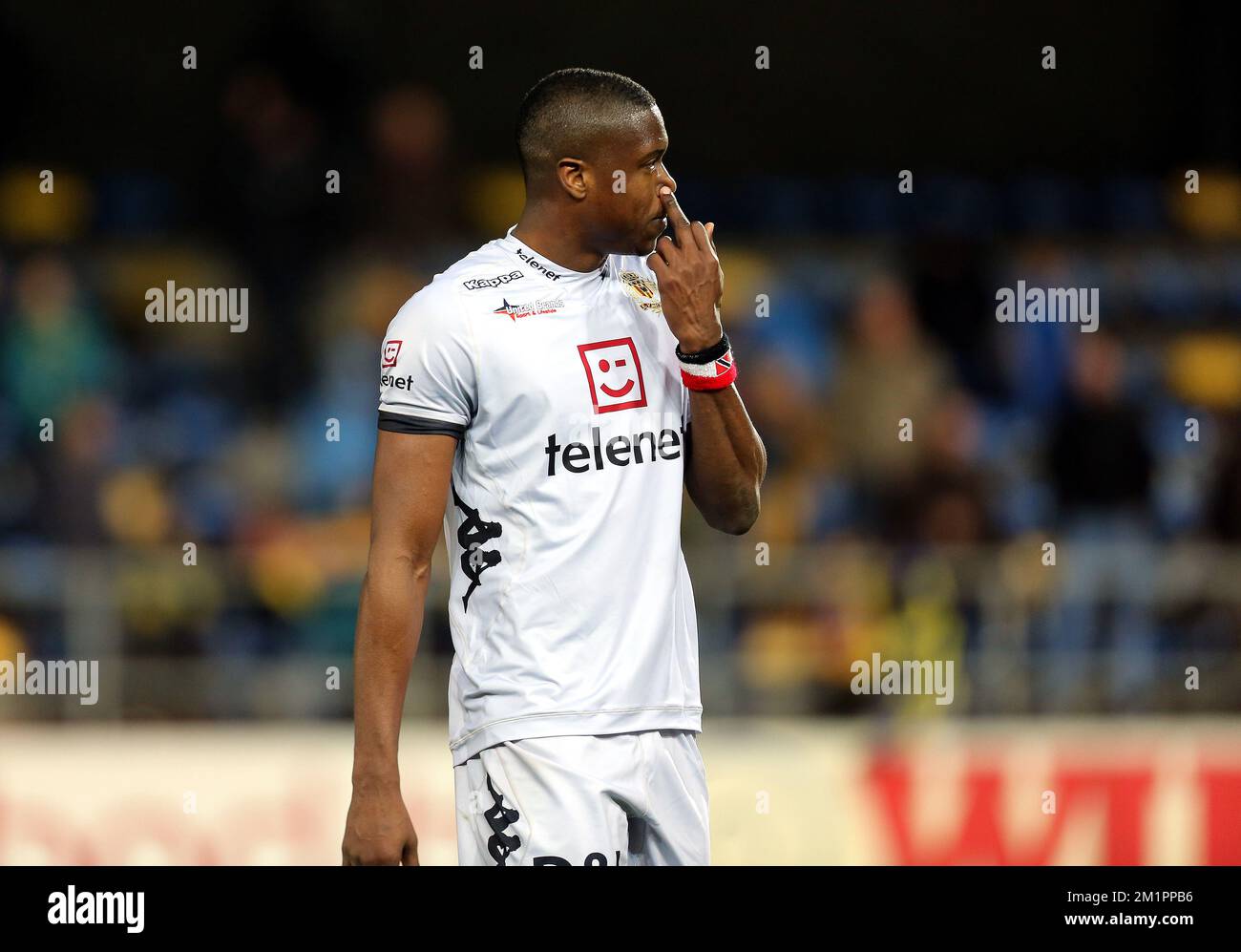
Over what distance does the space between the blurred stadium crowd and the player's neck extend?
382 centimetres

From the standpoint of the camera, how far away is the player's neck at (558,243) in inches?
137

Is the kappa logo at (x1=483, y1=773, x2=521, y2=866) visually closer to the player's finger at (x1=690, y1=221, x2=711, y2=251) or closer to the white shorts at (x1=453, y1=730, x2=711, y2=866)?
the white shorts at (x1=453, y1=730, x2=711, y2=866)

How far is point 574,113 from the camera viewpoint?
3.44m

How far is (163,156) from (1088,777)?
6.27 metres

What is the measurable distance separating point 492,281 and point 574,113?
14.1 inches

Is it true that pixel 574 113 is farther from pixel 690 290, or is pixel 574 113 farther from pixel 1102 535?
pixel 1102 535

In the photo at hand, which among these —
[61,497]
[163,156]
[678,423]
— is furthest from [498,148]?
[678,423]

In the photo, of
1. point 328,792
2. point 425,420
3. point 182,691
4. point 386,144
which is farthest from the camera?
point 386,144

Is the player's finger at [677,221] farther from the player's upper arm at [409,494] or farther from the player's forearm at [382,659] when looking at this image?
the player's forearm at [382,659]

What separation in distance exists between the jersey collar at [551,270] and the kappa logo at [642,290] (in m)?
0.06

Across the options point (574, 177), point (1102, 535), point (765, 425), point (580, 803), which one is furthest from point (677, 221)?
point (1102, 535)

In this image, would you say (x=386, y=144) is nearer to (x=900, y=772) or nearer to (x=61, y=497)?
(x=61, y=497)

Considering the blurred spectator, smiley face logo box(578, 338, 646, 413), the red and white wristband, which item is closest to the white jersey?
smiley face logo box(578, 338, 646, 413)

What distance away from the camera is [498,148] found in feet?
34.6
